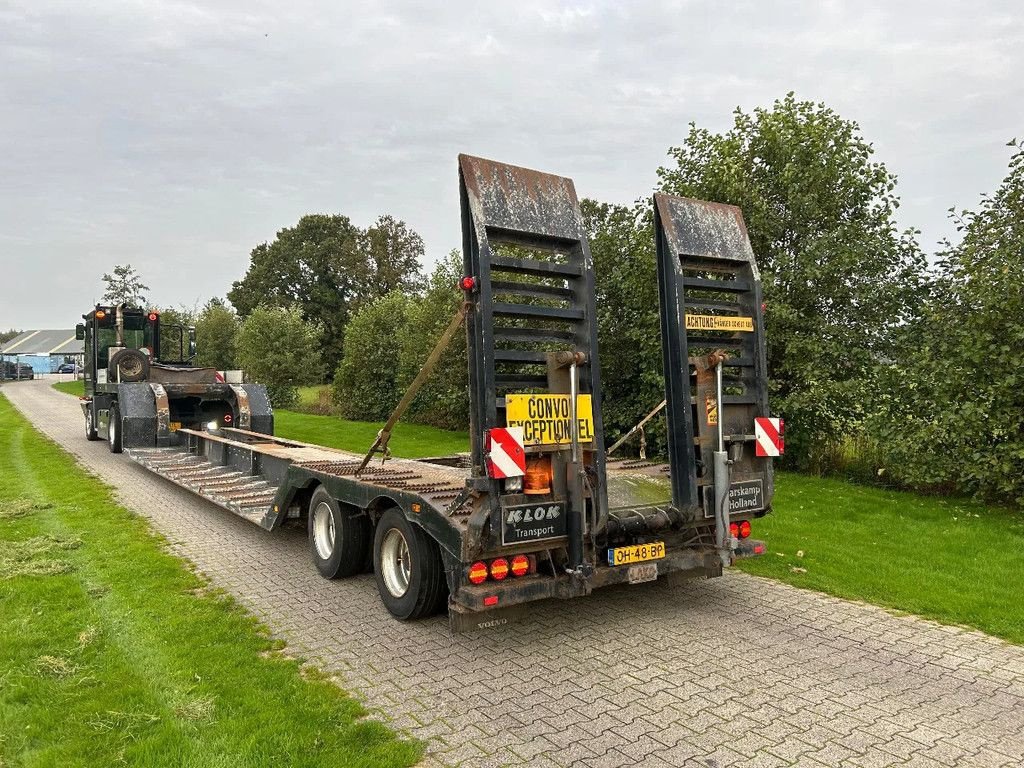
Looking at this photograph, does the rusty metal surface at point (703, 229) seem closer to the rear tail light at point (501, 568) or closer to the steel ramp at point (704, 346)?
the steel ramp at point (704, 346)

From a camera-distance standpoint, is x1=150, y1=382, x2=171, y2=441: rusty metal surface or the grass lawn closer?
the grass lawn

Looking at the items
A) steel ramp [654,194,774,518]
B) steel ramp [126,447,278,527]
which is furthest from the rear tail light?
steel ramp [126,447,278,527]

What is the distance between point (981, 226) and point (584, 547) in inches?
328

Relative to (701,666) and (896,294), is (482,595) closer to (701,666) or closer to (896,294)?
(701,666)

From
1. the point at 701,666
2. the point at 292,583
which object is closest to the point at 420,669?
the point at 701,666

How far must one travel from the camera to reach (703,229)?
579cm

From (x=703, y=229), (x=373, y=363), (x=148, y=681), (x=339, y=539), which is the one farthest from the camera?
(x=373, y=363)

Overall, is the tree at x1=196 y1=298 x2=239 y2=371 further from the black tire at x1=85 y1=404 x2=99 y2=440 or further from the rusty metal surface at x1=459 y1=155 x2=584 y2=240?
the rusty metal surface at x1=459 y1=155 x2=584 y2=240

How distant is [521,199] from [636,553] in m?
2.54

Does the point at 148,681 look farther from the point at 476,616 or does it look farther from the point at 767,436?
the point at 767,436

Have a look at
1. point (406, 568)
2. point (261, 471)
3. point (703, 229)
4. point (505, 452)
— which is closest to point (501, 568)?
point (505, 452)

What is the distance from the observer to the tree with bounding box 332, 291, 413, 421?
25.4m

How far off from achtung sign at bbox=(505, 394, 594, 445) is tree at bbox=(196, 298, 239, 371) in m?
39.9

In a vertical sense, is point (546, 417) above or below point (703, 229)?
below
